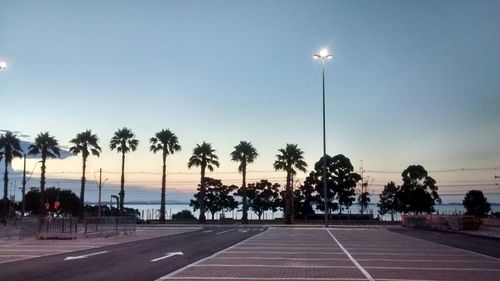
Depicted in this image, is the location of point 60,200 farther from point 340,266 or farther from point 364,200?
point 340,266

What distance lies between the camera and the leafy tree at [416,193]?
94.1 m

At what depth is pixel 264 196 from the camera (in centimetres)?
9775

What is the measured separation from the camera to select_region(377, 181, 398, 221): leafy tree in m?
101

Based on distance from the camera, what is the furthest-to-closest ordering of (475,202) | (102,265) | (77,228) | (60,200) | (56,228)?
(475,202) → (60,200) → (77,228) → (56,228) → (102,265)

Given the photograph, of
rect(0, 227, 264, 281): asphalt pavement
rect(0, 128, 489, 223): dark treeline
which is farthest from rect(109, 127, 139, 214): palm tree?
rect(0, 227, 264, 281): asphalt pavement

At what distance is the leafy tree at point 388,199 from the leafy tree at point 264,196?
1980cm

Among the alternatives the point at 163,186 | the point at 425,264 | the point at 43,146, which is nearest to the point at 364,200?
the point at 163,186

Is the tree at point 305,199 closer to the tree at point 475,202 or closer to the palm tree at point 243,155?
the palm tree at point 243,155

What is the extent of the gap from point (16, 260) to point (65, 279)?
676 cm

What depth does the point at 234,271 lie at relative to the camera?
16.0 metres

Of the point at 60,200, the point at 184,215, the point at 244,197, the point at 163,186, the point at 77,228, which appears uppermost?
the point at 163,186

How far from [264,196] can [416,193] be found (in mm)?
26025

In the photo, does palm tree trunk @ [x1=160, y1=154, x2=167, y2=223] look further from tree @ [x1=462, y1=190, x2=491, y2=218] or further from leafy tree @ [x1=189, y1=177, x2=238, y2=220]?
tree @ [x1=462, y1=190, x2=491, y2=218]

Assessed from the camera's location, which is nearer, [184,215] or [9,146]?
[9,146]
